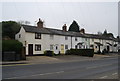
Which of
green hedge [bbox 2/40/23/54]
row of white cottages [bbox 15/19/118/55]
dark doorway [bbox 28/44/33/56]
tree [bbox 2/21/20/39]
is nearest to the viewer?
green hedge [bbox 2/40/23/54]

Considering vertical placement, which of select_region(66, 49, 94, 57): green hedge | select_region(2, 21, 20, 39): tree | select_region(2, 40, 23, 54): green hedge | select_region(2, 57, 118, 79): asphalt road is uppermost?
select_region(2, 21, 20, 39): tree

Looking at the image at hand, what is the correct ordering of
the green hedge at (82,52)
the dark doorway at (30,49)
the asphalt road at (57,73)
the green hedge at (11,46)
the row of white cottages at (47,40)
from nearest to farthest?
the asphalt road at (57,73) < the green hedge at (11,46) < the dark doorway at (30,49) < the row of white cottages at (47,40) < the green hedge at (82,52)

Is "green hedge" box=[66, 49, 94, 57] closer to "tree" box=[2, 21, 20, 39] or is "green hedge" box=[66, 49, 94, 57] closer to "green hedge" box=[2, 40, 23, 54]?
"tree" box=[2, 21, 20, 39]

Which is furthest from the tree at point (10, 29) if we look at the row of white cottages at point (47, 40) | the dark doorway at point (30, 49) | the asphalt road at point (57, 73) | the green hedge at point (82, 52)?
the asphalt road at point (57, 73)

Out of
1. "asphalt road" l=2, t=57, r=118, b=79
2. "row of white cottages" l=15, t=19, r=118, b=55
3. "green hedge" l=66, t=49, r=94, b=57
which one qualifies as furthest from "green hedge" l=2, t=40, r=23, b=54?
"green hedge" l=66, t=49, r=94, b=57

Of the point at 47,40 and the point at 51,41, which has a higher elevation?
the point at 47,40

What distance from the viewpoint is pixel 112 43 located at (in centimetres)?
6750

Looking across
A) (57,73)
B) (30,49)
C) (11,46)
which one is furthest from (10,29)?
(57,73)

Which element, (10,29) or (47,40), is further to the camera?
(10,29)

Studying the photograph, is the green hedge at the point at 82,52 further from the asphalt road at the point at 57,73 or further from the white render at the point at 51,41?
the asphalt road at the point at 57,73

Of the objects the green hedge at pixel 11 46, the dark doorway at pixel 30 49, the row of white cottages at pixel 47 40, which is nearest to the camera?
the green hedge at pixel 11 46

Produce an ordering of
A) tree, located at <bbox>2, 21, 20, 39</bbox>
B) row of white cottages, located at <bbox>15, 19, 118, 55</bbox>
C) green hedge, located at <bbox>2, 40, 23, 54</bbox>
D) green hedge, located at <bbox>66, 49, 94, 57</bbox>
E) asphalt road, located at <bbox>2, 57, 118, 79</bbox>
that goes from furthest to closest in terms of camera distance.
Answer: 1. tree, located at <bbox>2, 21, 20, 39</bbox>
2. green hedge, located at <bbox>66, 49, 94, 57</bbox>
3. row of white cottages, located at <bbox>15, 19, 118, 55</bbox>
4. green hedge, located at <bbox>2, 40, 23, 54</bbox>
5. asphalt road, located at <bbox>2, 57, 118, 79</bbox>

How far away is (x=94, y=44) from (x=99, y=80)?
154ft

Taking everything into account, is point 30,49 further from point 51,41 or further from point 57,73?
point 57,73
